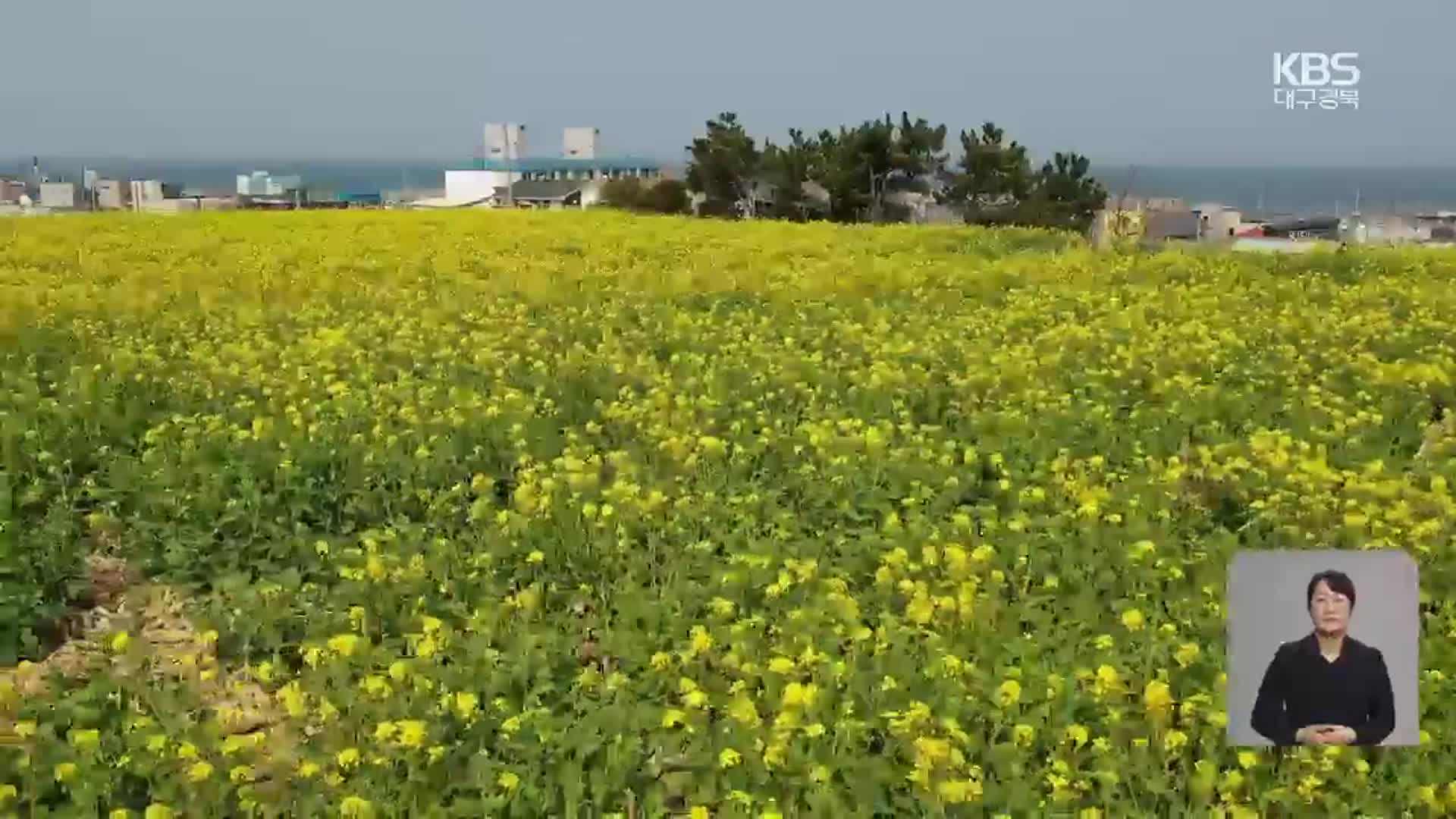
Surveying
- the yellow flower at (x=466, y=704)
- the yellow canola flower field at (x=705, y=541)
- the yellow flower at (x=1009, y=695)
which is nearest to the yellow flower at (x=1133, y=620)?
the yellow canola flower field at (x=705, y=541)

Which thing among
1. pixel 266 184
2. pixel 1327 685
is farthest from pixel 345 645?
pixel 266 184

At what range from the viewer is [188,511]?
17.4 ft

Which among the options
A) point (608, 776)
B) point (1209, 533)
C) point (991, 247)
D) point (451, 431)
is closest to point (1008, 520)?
point (1209, 533)

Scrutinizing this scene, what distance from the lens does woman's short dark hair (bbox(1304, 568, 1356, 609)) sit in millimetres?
2324

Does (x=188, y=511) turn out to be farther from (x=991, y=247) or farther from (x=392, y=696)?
(x=991, y=247)

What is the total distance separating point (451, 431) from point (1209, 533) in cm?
340

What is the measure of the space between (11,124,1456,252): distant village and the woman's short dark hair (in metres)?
15.2

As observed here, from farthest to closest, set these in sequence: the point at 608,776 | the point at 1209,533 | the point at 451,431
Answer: the point at 451,431, the point at 1209,533, the point at 608,776

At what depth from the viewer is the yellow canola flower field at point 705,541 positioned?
133 inches

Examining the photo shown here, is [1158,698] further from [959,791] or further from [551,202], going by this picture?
[551,202]

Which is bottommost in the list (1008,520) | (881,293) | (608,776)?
(608,776)

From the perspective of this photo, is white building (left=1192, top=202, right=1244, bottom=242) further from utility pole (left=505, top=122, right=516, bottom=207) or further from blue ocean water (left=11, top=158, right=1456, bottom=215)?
utility pole (left=505, top=122, right=516, bottom=207)

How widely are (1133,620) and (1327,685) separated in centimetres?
155

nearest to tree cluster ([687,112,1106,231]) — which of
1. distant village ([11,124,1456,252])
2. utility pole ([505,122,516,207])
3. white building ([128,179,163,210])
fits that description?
distant village ([11,124,1456,252])
